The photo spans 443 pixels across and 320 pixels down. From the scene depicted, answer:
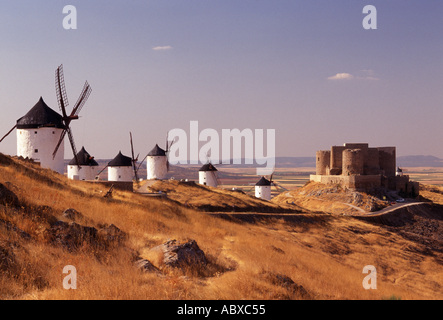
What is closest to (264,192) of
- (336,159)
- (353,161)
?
(336,159)

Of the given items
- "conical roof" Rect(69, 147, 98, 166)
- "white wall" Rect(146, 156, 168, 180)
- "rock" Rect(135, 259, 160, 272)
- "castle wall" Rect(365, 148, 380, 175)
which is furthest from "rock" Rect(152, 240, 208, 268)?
"castle wall" Rect(365, 148, 380, 175)

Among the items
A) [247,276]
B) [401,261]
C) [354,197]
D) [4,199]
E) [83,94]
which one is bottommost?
[401,261]

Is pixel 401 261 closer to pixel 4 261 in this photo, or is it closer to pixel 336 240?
pixel 336 240

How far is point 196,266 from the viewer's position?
311 inches

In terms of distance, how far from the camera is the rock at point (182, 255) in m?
7.90

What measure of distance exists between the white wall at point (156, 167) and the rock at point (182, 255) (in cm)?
3397

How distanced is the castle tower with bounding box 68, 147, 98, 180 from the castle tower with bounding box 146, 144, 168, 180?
8.44 m

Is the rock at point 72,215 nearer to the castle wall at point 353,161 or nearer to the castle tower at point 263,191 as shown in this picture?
the castle wall at point 353,161

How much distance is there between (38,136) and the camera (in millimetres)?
24625

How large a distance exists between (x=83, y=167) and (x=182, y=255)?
28.4 meters

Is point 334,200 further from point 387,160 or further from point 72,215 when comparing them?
point 72,215

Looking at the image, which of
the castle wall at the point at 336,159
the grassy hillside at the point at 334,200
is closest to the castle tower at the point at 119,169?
the grassy hillside at the point at 334,200

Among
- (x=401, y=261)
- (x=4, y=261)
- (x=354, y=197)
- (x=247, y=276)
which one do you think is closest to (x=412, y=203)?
(x=354, y=197)
